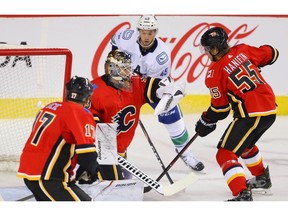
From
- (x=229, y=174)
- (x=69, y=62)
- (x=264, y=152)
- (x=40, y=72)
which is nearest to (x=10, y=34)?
(x=40, y=72)

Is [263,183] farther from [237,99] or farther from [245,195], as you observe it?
[237,99]

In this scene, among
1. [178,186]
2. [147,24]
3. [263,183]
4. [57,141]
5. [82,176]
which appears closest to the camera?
[57,141]

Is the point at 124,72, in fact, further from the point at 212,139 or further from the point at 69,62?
the point at 212,139

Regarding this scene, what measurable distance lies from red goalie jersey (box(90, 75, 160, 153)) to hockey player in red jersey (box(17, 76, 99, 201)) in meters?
0.59

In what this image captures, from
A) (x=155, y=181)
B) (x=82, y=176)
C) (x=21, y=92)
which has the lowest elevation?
(x=155, y=181)

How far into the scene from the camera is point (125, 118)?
16.6ft

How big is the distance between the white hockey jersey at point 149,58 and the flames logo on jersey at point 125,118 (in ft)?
2.58

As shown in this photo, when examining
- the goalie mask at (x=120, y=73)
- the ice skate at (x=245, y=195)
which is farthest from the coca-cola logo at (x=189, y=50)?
the ice skate at (x=245, y=195)

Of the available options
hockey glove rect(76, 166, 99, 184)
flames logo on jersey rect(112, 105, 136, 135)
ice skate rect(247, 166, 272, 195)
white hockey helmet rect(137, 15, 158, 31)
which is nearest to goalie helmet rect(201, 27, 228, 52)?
flames logo on jersey rect(112, 105, 136, 135)

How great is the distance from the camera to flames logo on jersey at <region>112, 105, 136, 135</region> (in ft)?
16.5

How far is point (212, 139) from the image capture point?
682cm

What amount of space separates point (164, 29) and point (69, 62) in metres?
1.78

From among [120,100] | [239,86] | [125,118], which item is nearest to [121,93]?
[120,100]

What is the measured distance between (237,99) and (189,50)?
2.11m
